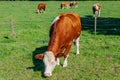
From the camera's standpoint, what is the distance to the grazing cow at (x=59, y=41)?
8750 mm

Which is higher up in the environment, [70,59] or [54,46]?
[54,46]

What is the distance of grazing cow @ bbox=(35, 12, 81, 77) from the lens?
28.7 ft

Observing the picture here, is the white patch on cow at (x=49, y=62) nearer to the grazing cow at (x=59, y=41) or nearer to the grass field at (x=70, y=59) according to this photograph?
the grazing cow at (x=59, y=41)

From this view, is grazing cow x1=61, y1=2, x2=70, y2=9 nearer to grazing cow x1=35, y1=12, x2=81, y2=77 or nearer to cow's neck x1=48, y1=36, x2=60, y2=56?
grazing cow x1=35, y1=12, x2=81, y2=77

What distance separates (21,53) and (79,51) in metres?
2.63

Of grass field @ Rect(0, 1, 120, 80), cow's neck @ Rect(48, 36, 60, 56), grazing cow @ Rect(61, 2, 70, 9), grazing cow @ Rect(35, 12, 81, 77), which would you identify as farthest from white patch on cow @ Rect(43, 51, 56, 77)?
grazing cow @ Rect(61, 2, 70, 9)

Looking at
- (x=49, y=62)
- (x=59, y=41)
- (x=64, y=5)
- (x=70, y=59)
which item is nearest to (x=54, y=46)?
(x=59, y=41)

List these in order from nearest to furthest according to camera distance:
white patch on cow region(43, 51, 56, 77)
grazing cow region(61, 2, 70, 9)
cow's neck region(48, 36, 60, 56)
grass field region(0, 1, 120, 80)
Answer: white patch on cow region(43, 51, 56, 77)
cow's neck region(48, 36, 60, 56)
grass field region(0, 1, 120, 80)
grazing cow region(61, 2, 70, 9)

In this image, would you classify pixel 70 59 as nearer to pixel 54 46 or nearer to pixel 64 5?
pixel 54 46

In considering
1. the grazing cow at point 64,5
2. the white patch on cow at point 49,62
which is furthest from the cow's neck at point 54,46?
the grazing cow at point 64,5

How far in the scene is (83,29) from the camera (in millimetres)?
18891

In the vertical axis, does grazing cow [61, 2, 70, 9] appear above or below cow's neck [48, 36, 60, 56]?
below

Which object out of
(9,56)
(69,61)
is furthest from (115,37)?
(9,56)

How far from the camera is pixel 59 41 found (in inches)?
375
